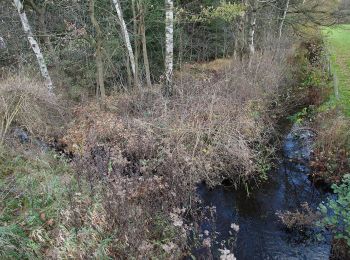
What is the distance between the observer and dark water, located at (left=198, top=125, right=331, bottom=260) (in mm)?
5375

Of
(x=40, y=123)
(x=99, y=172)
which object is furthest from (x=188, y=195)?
(x=40, y=123)

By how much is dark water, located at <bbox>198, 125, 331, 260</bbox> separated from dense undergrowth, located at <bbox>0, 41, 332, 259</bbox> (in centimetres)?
37

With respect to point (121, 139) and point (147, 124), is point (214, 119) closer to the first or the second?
point (147, 124)

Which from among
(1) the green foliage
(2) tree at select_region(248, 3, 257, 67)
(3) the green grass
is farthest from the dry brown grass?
(2) tree at select_region(248, 3, 257, 67)

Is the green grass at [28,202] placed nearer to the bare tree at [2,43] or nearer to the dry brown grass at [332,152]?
the dry brown grass at [332,152]

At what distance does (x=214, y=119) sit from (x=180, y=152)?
1.67m

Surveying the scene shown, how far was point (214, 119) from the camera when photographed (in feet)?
27.2

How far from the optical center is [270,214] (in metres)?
6.34

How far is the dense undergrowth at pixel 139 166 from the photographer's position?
15.0ft

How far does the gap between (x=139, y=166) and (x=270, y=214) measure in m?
2.99

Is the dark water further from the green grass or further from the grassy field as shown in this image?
the green grass

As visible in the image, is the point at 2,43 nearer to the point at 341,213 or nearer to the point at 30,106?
the point at 30,106

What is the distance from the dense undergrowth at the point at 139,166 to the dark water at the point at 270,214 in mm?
368

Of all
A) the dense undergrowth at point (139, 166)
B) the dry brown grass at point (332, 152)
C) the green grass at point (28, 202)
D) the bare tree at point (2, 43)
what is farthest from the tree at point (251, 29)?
the bare tree at point (2, 43)
